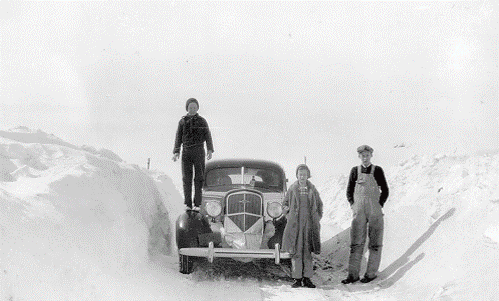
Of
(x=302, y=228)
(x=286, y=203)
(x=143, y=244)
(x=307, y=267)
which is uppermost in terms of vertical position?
(x=286, y=203)

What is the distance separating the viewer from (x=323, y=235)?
14.6 m

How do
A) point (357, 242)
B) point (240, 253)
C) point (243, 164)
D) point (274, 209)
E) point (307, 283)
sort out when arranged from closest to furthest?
point (240, 253)
point (307, 283)
point (357, 242)
point (274, 209)
point (243, 164)

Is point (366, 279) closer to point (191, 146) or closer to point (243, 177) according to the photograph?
point (243, 177)

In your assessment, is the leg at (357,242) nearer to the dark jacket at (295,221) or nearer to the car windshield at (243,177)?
the dark jacket at (295,221)

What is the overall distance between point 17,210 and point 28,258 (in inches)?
27.9

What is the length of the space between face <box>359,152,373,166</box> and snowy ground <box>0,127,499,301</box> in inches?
57.6

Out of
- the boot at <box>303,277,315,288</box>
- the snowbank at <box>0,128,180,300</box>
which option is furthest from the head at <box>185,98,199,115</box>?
the boot at <box>303,277,315,288</box>

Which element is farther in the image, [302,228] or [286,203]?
[286,203]

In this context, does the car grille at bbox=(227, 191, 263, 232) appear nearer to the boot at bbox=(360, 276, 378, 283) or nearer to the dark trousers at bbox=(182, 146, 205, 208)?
the dark trousers at bbox=(182, 146, 205, 208)

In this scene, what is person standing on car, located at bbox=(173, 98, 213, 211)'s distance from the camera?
8.09 meters

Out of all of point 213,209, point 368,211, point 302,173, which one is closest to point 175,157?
point 213,209

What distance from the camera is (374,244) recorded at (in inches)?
292

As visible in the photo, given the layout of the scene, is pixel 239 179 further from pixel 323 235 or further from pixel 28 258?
pixel 323 235

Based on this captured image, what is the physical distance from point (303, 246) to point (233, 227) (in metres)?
1.15
